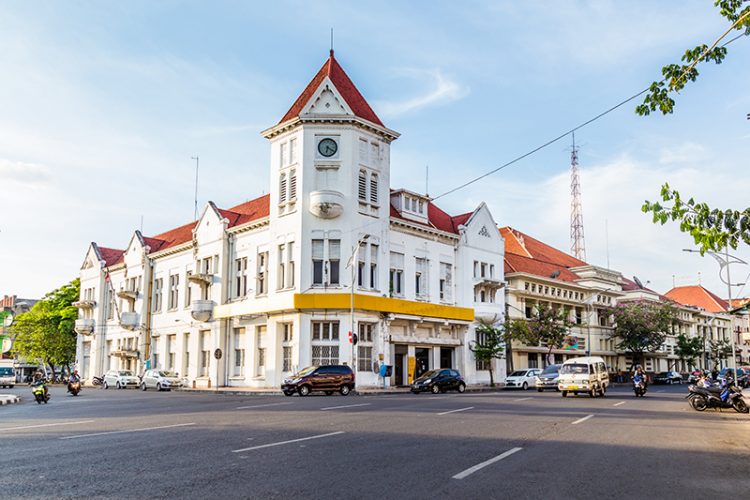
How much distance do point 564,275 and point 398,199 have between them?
2864cm

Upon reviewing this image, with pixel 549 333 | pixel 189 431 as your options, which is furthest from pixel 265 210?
pixel 189 431

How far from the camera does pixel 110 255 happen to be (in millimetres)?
67000

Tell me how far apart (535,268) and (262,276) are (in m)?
29.9

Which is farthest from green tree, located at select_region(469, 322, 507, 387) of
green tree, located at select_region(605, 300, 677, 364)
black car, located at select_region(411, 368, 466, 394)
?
green tree, located at select_region(605, 300, 677, 364)

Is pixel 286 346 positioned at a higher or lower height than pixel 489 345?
higher

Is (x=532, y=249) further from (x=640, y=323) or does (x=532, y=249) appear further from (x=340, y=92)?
(x=340, y=92)

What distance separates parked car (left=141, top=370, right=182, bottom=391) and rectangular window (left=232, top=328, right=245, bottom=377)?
4099 mm

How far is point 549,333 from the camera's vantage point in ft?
171

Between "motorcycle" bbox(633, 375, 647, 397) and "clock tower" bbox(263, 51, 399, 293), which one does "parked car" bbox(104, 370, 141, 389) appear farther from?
"motorcycle" bbox(633, 375, 647, 397)

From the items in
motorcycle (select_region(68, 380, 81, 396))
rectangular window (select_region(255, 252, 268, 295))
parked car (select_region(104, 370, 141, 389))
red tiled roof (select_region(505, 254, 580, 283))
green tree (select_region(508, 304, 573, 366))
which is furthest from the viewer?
red tiled roof (select_region(505, 254, 580, 283))

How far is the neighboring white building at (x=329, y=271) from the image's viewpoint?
128 feet

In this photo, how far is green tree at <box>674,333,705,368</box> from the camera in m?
84.0

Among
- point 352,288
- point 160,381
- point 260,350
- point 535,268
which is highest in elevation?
point 535,268

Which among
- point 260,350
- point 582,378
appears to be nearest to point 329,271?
point 260,350
